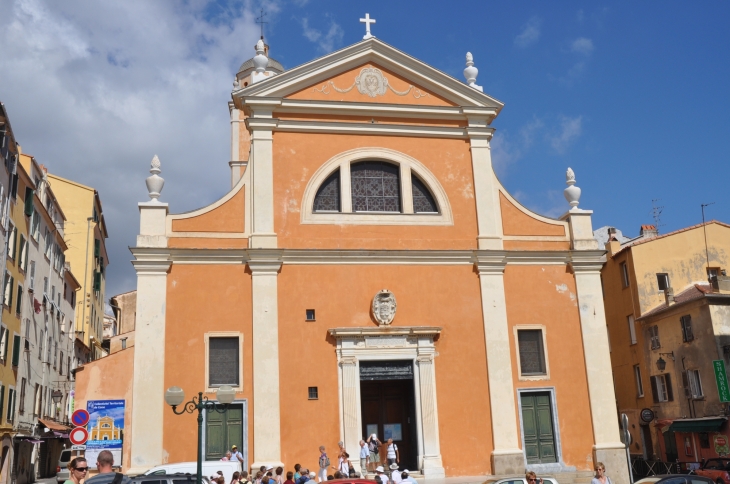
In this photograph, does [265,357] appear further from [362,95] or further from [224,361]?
[362,95]

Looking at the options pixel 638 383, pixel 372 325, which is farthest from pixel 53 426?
pixel 638 383

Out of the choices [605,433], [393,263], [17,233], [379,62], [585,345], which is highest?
[379,62]

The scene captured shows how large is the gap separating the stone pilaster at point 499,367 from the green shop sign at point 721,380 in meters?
10.2

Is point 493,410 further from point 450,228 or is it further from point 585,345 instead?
point 450,228

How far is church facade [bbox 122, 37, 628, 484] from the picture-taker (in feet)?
60.2

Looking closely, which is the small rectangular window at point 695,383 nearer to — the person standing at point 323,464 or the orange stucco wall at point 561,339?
the orange stucco wall at point 561,339

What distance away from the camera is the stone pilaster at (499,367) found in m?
19.0

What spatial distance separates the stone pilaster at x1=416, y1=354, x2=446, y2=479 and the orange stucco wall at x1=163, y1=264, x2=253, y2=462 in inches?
168

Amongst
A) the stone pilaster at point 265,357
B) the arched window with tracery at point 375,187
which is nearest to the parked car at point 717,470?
the arched window with tracery at point 375,187

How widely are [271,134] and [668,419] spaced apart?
61.1 feet

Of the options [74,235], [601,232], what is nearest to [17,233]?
[74,235]

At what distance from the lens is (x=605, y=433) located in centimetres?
1969

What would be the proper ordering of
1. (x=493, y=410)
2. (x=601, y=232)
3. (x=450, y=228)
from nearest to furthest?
(x=493, y=410) < (x=450, y=228) < (x=601, y=232)

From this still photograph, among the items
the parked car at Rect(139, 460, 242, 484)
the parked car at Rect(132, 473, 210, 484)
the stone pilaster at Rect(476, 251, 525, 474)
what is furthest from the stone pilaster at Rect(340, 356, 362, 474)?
the parked car at Rect(132, 473, 210, 484)
